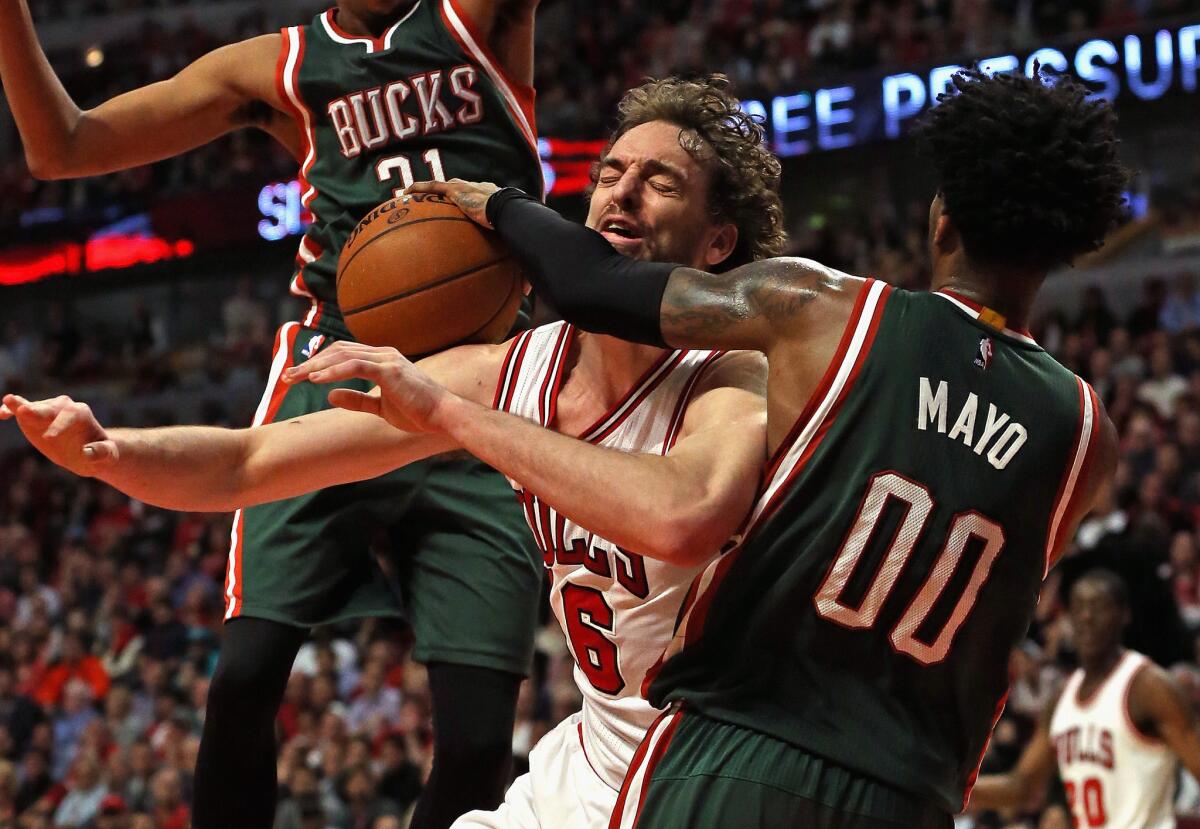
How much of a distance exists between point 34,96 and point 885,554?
254 cm

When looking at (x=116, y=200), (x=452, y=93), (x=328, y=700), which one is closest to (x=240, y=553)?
(x=452, y=93)

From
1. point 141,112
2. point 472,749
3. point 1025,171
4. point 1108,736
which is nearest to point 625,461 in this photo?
point 1025,171

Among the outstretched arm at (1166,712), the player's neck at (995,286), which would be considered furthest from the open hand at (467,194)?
the outstretched arm at (1166,712)

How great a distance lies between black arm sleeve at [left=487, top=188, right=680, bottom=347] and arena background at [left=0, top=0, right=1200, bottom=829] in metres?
4.48

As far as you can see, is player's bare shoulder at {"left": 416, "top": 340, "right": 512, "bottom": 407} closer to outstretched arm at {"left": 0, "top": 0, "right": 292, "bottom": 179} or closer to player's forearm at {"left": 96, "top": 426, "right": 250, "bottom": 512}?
player's forearm at {"left": 96, "top": 426, "right": 250, "bottom": 512}

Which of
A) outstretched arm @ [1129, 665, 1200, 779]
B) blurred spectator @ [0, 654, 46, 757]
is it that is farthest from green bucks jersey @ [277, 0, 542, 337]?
blurred spectator @ [0, 654, 46, 757]

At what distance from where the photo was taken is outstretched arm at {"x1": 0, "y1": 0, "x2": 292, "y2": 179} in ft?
12.9

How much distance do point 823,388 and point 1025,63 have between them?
12.0m

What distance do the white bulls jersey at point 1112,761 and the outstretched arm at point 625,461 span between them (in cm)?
466

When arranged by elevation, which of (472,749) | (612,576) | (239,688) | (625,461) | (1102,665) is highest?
(625,461)

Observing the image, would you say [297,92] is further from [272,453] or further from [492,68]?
[272,453]

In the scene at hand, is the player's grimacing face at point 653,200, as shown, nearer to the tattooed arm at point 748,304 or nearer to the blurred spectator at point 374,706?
the tattooed arm at point 748,304

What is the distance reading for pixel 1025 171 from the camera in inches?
102

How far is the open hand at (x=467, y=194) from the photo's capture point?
306 cm
